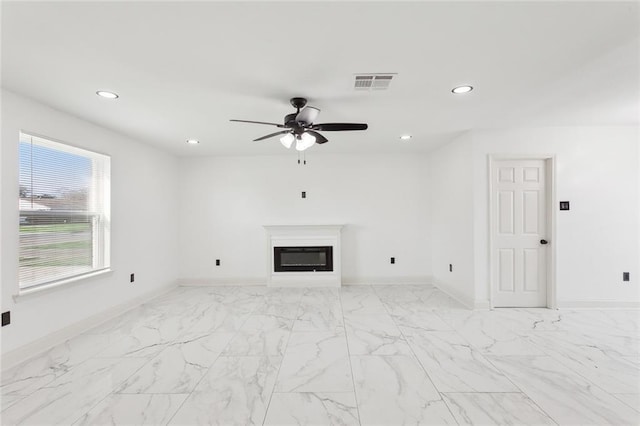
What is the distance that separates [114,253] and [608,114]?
636cm

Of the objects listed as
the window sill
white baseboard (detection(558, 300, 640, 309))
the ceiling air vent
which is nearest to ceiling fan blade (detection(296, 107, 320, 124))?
the ceiling air vent

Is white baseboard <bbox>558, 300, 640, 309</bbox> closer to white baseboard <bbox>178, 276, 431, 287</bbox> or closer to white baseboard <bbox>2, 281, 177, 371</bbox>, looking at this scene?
white baseboard <bbox>178, 276, 431, 287</bbox>

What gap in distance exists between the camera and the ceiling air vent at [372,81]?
2264mm

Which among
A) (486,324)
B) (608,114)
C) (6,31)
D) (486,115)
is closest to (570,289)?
(486,324)

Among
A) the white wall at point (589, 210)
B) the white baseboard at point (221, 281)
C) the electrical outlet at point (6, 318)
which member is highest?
the white wall at point (589, 210)

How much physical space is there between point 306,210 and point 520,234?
133 inches

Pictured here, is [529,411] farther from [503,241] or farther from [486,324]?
[503,241]

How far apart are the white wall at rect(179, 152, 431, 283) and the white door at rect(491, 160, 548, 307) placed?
5.01 feet

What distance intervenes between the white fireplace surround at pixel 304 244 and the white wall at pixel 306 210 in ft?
0.69

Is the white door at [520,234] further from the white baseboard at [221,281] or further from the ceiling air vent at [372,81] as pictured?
the white baseboard at [221,281]

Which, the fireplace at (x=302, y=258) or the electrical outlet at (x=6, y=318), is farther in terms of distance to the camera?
the fireplace at (x=302, y=258)

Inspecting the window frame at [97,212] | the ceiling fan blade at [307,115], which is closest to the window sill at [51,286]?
the window frame at [97,212]

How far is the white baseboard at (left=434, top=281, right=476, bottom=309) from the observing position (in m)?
3.87

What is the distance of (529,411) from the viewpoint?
1.84m
